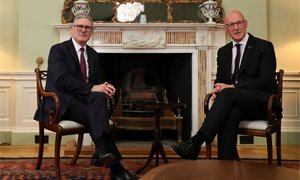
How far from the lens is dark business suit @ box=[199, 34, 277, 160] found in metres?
2.26

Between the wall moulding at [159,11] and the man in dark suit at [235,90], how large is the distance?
1234mm

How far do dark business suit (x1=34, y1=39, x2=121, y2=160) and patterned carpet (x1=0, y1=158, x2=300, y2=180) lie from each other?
1.25 ft

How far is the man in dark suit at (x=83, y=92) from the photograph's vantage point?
7.17 feet

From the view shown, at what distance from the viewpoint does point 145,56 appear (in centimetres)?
415

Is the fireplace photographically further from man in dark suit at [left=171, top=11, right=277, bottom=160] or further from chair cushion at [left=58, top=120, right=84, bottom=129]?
chair cushion at [left=58, top=120, right=84, bottom=129]

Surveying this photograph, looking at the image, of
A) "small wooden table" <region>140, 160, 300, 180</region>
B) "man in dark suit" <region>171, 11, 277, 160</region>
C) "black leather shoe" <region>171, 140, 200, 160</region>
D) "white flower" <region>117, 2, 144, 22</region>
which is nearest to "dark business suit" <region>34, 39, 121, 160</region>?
"black leather shoe" <region>171, 140, 200, 160</region>

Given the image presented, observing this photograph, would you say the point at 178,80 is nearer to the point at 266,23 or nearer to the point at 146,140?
the point at 146,140

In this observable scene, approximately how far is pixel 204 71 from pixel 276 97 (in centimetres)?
142

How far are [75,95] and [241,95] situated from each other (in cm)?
116

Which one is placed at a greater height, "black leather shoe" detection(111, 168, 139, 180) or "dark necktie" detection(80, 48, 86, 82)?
"dark necktie" detection(80, 48, 86, 82)

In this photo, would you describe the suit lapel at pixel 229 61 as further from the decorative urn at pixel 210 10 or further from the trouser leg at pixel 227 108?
the decorative urn at pixel 210 10

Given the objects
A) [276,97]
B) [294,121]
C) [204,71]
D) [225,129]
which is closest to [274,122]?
[276,97]

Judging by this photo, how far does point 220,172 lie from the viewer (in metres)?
1.39

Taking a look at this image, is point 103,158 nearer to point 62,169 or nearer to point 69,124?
point 69,124
